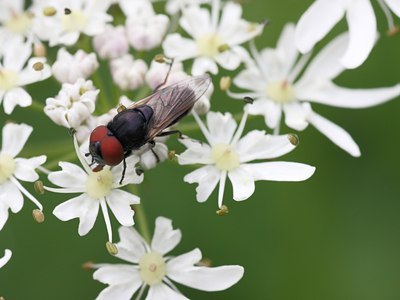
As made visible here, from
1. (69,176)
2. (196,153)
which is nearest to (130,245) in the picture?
(69,176)

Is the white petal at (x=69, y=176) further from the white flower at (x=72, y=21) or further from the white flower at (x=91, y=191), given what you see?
the white flower at (x=72, y=21)

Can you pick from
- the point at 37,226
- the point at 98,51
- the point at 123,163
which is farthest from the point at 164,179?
the point at 123,163

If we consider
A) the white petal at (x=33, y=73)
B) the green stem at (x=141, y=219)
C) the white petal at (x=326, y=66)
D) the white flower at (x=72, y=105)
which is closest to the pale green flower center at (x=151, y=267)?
the green stem at (x=141, y=219)

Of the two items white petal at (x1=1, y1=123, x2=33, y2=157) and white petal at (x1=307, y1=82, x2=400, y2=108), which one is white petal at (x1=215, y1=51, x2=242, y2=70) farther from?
white petal at (x1=1, y1=123, x2=33, y2=157)

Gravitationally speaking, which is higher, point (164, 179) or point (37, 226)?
point (164, 179)

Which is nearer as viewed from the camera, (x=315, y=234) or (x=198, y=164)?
(x=198, y=164)

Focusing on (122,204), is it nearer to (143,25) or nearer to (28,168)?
(28,168)

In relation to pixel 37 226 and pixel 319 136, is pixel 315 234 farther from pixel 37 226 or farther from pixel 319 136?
pixel 37 226
